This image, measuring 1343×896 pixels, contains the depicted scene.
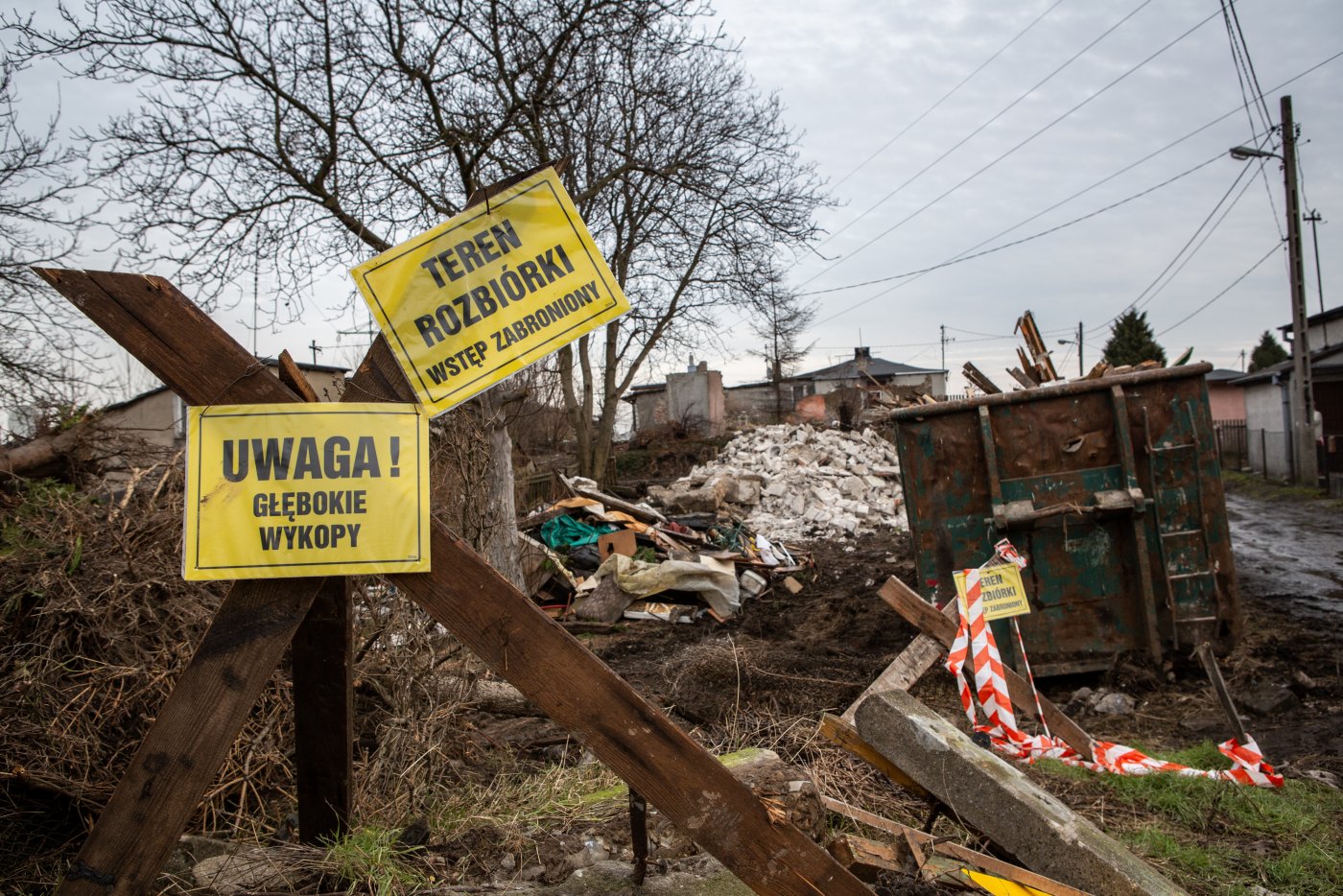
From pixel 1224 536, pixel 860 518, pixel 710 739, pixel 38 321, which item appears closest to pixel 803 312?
pixel 860 518

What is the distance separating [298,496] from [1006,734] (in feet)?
13.2

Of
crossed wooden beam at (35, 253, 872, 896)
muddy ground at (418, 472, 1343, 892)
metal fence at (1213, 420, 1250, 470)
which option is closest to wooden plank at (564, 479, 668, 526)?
muddy ground at (418, 472, 1343, 892)

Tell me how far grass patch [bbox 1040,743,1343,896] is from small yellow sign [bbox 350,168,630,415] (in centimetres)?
302

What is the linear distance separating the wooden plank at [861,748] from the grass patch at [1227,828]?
37.2 inches

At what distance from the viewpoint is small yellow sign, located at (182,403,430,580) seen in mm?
1950

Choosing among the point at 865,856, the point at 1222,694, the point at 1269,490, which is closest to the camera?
the point at 865,856

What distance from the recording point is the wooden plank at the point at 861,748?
3.46 meters

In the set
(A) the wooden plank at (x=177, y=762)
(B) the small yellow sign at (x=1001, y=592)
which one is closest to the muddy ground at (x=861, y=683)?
(B) the small yellow sign at (x=1001, y=592)

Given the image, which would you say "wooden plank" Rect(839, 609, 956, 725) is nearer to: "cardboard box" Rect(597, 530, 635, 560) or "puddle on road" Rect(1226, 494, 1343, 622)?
"puddle on road" Rect(1226, 494, 1343, 622)

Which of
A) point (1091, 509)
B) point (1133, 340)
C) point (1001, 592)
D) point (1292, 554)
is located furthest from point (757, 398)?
point (1001, 592)

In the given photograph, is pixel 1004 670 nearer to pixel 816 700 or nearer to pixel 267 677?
pixel 816 700

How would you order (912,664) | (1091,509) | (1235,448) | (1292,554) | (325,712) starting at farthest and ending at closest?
(1235,448) → (1292,554) → (1091,509) → (912,664) → (325,712)

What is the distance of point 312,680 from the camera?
2512mm

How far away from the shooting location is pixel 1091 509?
6281 mm
